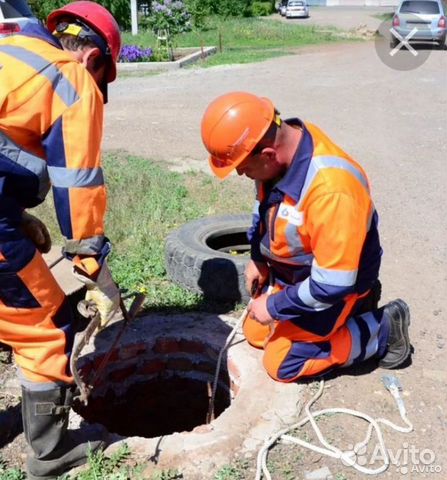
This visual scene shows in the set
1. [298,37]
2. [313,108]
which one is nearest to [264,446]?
[313,108]

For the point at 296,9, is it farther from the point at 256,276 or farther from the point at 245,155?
the point at 245,155

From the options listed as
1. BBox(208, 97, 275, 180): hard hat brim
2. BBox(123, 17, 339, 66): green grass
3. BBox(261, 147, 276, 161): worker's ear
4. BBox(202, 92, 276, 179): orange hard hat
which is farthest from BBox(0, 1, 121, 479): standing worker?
BBox(123, 17, 339, 66): green grass

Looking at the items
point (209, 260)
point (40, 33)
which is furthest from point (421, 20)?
point (40, 33)

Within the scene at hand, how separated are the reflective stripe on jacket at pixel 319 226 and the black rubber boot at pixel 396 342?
42 cm

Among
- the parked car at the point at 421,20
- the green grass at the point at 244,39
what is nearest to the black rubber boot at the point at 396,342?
the green grass at the point at 244,39

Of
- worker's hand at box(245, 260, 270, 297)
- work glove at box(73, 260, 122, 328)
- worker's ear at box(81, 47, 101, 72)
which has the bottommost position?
worker's hand at box(245, 260, 270, 297)

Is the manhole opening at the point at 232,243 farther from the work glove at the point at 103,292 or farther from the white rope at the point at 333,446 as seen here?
the work glove at the point at 103,292

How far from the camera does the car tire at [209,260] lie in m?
4.28

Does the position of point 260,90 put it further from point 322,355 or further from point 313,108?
point 322,355

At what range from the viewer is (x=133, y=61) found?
17094 mm

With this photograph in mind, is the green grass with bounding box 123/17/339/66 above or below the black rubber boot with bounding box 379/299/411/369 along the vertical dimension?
below

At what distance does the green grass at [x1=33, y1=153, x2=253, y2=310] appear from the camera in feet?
15.3

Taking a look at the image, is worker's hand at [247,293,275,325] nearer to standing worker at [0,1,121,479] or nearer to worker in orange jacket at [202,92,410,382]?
worker in orange jacket at [202,92,410,382]

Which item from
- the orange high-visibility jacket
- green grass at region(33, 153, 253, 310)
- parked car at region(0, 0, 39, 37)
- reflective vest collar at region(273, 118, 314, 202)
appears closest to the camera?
the orange high-visibility jacket
